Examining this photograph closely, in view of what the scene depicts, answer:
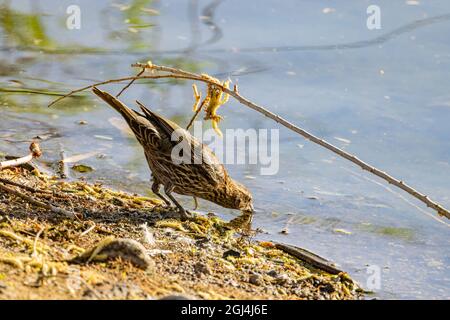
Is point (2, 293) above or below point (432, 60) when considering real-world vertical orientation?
below

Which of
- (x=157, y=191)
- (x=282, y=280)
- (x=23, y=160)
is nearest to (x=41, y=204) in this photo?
(x=23, y=160)

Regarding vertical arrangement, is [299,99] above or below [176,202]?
above

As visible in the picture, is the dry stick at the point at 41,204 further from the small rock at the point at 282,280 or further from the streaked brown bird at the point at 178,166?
the small rock at the point at 282,280

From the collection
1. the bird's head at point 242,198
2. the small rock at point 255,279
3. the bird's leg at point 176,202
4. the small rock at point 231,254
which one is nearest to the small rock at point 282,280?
the small rock at point 255,279

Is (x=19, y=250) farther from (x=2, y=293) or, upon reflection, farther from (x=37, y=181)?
(x=37, y=181)

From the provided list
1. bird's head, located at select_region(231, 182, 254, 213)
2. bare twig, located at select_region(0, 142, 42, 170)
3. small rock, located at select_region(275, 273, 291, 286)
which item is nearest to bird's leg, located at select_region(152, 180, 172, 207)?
bird's head, located at select_region(231, 182, 254, 213)

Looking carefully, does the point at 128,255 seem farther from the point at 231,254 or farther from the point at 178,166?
the point at 178,166
